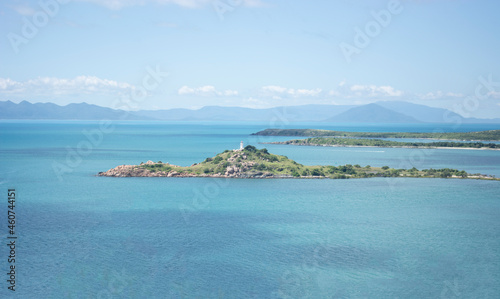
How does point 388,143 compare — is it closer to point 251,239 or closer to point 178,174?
point 178,174

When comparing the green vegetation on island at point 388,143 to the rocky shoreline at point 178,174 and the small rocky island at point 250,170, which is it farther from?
the rocky shoreline at point 178,174

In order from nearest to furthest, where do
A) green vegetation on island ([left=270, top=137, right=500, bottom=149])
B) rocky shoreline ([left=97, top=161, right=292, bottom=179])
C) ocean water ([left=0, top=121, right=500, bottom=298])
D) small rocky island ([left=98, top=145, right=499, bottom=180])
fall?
ocean water ([left=0, top=121, right=500, bottom=298]), rocky shoreline ([left=97, top=161, right=292, bottom=179]), small rocky island ([left=98, top=145, right=499, bottom=180]), green vegetation on island ([left=270, top=137, right=500, bottom=149])

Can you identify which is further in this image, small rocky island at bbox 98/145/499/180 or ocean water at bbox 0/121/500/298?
small rocky island at bbox 98/145/499/180

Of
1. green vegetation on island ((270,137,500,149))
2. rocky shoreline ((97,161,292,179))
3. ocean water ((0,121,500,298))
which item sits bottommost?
ocean water ((0,121,500,298))

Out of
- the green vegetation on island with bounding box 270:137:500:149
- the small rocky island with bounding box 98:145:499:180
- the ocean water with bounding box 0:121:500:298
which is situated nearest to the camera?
the ocean water with bounding box 0:121:500:298

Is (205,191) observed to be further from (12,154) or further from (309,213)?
(12,154)

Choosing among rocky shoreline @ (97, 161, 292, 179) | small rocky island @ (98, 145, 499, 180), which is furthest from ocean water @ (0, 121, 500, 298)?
small rocky island @ (98, 145, 499, 180)

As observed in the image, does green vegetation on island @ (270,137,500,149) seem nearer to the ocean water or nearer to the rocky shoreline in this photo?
the ocean water

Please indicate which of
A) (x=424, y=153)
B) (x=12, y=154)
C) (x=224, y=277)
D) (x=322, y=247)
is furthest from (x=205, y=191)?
(x=424, y=153)

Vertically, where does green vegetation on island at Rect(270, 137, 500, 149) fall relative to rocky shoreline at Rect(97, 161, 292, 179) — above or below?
above
